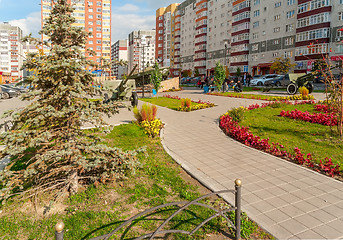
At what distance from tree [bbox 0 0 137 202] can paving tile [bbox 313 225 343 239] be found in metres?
3.16

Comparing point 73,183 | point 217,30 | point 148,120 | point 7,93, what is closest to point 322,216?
point 73,183

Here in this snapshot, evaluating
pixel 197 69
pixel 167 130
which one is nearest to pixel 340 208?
pixel 167 130

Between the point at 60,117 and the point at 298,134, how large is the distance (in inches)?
329

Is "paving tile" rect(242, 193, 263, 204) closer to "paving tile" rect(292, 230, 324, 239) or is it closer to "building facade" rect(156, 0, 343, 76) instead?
"paving tile" rect(292, 230, 324, 239)

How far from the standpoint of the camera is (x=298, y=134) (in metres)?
10.0

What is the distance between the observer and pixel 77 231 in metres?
4.04

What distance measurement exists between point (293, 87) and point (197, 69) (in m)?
60.2

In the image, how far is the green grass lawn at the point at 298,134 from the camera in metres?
8.03

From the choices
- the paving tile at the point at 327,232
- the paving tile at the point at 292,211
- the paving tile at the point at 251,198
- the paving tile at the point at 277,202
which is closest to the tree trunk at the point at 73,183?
the paving tile at the point at 251,198

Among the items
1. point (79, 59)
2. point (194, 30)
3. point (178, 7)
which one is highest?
point (178, 7)

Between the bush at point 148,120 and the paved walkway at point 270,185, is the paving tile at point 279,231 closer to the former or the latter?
the paved walkway at point 270,185

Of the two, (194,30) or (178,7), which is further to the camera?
(178,7)

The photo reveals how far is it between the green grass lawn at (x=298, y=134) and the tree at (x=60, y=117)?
5.67m

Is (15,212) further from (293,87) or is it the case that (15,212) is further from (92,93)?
(293,87)
